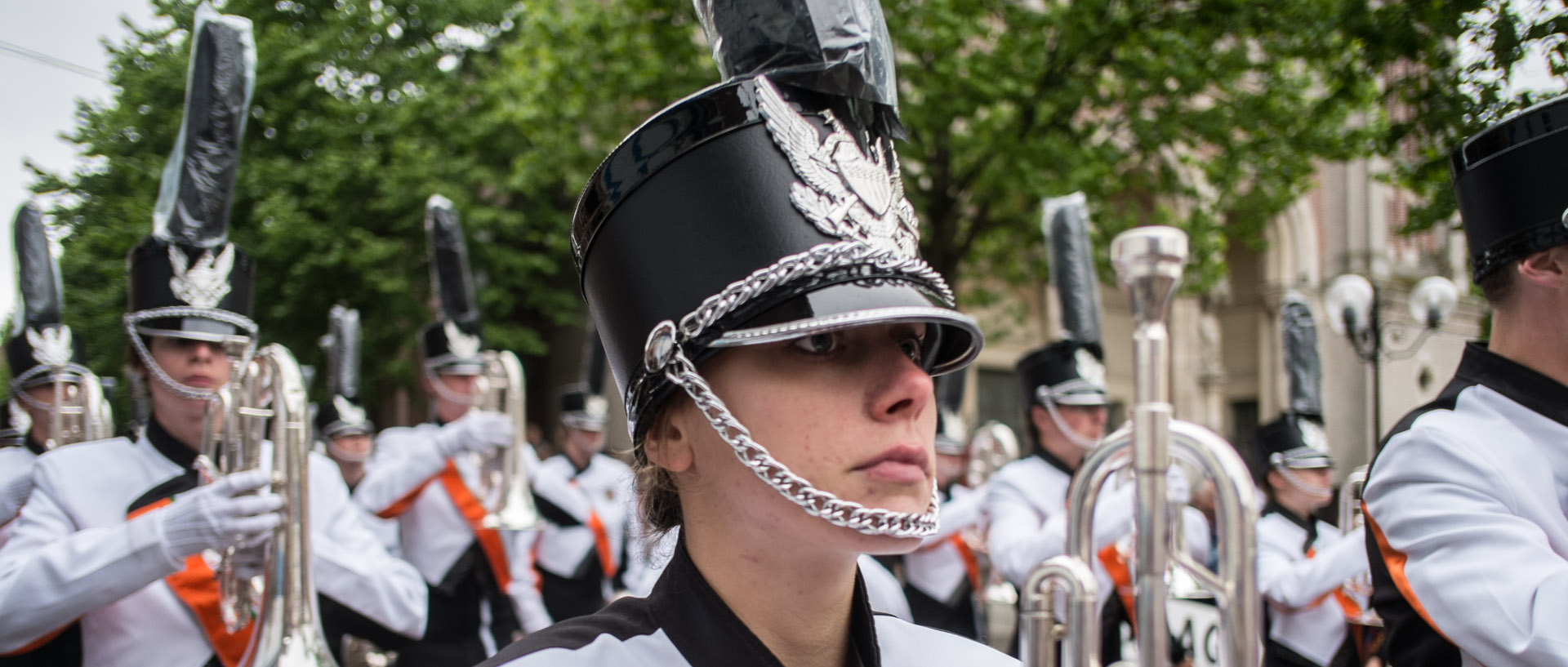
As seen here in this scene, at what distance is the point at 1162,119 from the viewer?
1390 cm

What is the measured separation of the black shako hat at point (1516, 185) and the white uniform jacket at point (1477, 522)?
274 mm

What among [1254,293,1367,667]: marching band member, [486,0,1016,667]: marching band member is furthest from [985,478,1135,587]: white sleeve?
[486,0,1016,667]: marching band member

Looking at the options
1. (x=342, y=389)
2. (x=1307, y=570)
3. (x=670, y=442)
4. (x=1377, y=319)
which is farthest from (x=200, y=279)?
(x=1377, y=319)

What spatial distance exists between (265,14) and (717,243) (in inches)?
620

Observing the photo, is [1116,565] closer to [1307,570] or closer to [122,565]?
[1307,570]

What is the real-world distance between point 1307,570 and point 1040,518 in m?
1.34

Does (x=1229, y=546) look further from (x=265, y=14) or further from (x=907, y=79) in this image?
(x=265, y=14)

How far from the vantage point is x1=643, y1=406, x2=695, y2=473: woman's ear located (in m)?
2.06

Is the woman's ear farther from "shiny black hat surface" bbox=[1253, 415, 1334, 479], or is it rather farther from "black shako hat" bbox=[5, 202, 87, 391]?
"shiny black hat surface" bbox=[1253, 415, 1334, 479]

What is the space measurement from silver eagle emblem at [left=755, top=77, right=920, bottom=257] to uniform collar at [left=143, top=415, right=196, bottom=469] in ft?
10.6

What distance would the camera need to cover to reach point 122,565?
3.62 metres

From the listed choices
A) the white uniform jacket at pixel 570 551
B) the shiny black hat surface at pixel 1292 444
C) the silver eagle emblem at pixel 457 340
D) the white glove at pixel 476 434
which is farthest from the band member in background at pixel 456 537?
the shiny black hat surface at pixel 1292 444

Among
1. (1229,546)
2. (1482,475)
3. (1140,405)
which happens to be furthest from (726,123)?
(1482,475)

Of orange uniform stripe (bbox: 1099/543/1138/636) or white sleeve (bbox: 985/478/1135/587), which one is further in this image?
orange uniform stripe (bbox: 1099/543/1138/636)
